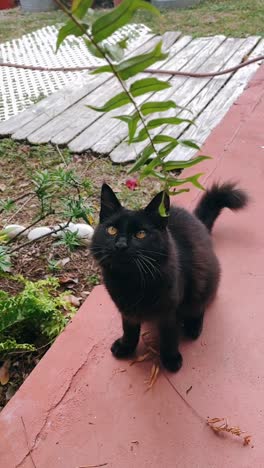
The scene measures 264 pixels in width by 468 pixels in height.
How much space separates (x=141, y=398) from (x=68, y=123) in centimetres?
234

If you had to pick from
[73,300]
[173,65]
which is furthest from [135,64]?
[173,65]

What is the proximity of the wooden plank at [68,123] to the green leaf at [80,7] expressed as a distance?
8.53 ft

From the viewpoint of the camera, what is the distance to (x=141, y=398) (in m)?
1.46

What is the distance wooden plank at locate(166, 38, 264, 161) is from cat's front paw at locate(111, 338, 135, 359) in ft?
4.67

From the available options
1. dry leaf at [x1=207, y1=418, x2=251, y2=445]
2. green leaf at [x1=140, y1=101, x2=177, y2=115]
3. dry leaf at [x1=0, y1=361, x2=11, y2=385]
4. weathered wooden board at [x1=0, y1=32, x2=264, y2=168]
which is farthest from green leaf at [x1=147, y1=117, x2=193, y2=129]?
weathered wooden board at [x1=0, y1=32, x2=264, y2=168]

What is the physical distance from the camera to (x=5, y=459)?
131 centimetres

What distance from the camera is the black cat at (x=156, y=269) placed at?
135 cm

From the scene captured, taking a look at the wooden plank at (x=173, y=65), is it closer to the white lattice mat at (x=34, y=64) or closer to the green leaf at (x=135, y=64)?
the white lattice mat at (x=34, y=64)

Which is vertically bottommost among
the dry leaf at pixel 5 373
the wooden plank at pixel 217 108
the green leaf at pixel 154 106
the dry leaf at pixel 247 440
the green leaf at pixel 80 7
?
the dry leaf at pixel 5 373

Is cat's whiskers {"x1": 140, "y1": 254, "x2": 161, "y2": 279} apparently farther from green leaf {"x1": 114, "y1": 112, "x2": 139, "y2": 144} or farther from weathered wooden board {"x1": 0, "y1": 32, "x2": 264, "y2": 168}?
weathered wooden board {"x1": 0, "y1": 32, "x2": 264, "y2": 168}

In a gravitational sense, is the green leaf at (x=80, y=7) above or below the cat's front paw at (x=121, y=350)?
above

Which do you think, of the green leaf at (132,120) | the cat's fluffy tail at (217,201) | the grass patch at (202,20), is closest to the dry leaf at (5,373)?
the cat's fluffy tail at (217,201)

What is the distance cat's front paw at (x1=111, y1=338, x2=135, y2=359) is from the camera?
5.26ft

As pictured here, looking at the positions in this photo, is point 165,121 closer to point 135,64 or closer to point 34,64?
point 135,64
